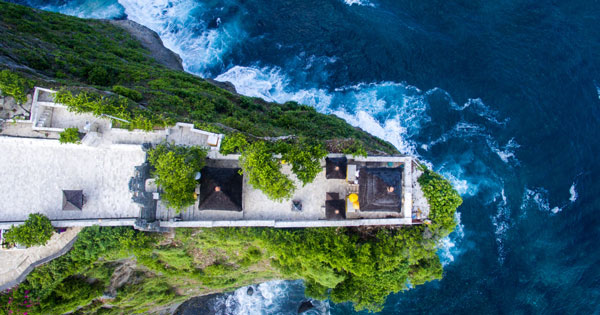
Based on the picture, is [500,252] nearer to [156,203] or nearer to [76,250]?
[156,203]

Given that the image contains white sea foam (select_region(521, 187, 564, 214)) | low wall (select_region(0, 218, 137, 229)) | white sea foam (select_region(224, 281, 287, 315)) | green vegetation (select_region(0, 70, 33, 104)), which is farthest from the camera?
white sea foam (select_region(224, 281, 287, 315))

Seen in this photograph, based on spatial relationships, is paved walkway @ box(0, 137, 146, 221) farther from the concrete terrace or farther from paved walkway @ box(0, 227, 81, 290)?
paved walkway @ box(0, 227, 81, 290)

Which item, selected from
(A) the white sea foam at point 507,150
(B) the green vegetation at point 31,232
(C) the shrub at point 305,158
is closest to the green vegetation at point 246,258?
(B) the green vegetation at point 31,232

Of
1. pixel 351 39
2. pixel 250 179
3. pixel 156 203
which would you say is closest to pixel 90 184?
pixel 156 203

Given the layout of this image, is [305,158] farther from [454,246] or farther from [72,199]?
→ [454,246]

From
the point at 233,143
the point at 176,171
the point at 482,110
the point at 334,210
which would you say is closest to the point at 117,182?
the point at 176,171

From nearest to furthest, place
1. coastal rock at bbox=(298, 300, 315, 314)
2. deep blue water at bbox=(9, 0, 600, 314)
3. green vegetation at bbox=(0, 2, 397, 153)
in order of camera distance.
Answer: green vegetation at bbox=(0, 2, 397, 153) → deep blue water at bbox=(9, 0, 600, 314) → coastal rock at bbox=(298, 300, 315, 314)

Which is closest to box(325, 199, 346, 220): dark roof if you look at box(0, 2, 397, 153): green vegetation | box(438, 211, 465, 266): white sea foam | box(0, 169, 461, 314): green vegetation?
box(0, 169, 461, 314): green vegetation
